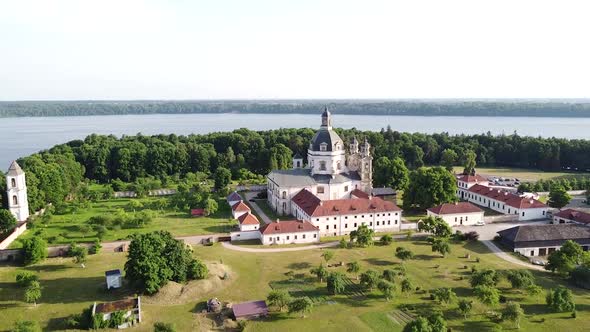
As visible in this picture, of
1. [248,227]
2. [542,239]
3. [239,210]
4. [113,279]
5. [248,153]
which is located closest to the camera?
[113,279]

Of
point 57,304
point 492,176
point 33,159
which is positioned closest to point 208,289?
point 57,304

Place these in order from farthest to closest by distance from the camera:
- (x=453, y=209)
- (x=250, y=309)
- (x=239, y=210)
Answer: (x=239, y=210), (x=453, y=209), (x=250, y=309)

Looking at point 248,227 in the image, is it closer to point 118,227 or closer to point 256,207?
point 256,207

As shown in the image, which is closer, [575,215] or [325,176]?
[575,215]

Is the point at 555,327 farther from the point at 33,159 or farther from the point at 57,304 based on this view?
the point at 33,159

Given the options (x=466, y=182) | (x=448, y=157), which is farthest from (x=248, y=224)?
(x=448, y=157)

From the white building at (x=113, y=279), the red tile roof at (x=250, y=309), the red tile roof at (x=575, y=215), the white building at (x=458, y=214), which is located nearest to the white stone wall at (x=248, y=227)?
the white building at (x=113, y=279)

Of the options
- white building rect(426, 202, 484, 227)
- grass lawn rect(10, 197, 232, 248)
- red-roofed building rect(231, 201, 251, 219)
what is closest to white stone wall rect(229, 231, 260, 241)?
grass lawn rect(10, 197, 232, 248)
